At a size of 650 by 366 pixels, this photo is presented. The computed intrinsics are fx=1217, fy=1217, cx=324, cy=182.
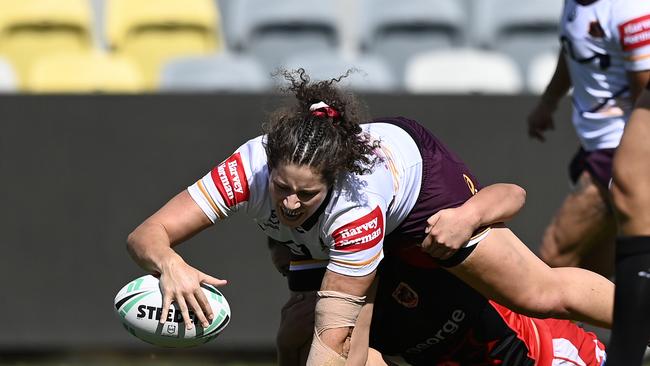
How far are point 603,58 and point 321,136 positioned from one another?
177cm

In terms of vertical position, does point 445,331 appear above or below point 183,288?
below

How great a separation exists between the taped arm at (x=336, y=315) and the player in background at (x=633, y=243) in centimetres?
75

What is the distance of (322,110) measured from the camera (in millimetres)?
3551

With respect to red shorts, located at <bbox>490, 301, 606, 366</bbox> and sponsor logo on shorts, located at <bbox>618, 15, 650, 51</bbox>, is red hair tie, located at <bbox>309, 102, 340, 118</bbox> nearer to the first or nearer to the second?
red shorts, located at <bbox>490, 301, 606, 366</bbox>

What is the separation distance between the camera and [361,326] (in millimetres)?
3828

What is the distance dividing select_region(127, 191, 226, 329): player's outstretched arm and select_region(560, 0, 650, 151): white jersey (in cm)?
191

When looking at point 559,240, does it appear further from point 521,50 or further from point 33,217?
point 521,50

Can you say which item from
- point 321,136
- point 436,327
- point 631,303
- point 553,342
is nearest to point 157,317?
point 321,136

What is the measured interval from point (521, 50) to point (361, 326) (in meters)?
4.52

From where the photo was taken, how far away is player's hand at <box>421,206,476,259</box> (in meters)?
3.68

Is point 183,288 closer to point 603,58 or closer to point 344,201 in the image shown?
point 344,201

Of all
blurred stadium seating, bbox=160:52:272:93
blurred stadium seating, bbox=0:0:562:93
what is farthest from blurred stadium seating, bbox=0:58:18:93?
blurred stadium seating, bbox=160:52:272:93

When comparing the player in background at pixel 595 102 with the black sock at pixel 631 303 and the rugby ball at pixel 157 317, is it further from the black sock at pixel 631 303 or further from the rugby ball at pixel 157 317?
the rugby ball at pixel 157 317

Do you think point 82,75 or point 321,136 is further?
point 82,75
